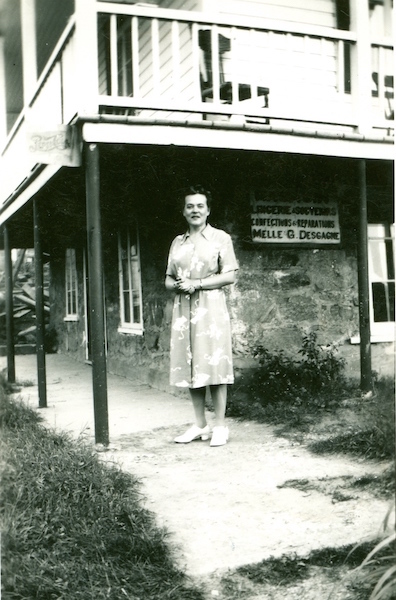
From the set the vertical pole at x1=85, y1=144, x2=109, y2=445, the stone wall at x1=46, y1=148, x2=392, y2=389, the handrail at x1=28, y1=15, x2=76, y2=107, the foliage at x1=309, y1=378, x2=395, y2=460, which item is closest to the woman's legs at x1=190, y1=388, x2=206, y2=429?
Answer: the vertical pole at x1=85, y1=144, x2=109, y2=445

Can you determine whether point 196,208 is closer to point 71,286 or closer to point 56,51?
point 56,51

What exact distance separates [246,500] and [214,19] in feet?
11.7

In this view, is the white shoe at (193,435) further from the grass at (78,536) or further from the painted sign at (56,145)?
the painted sign at (56,145)

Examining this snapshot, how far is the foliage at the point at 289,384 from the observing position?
5.01m

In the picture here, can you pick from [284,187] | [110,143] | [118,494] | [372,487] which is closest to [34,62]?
[110,143]

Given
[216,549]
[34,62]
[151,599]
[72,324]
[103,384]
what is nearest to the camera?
[151,599]

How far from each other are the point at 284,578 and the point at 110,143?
3.11 m

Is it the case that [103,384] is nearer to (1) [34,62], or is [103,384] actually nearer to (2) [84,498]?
(2) [84,498]

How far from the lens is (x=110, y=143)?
167 inches

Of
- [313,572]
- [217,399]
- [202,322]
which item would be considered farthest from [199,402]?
[313,572]

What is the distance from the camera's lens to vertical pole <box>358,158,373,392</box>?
5.35 m

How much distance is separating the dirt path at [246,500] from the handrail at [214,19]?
3.10m

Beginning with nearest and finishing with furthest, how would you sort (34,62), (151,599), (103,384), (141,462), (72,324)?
(151,599), (141,462), (103,384), (34,62), (72,324)

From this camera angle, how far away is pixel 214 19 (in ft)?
15.1
